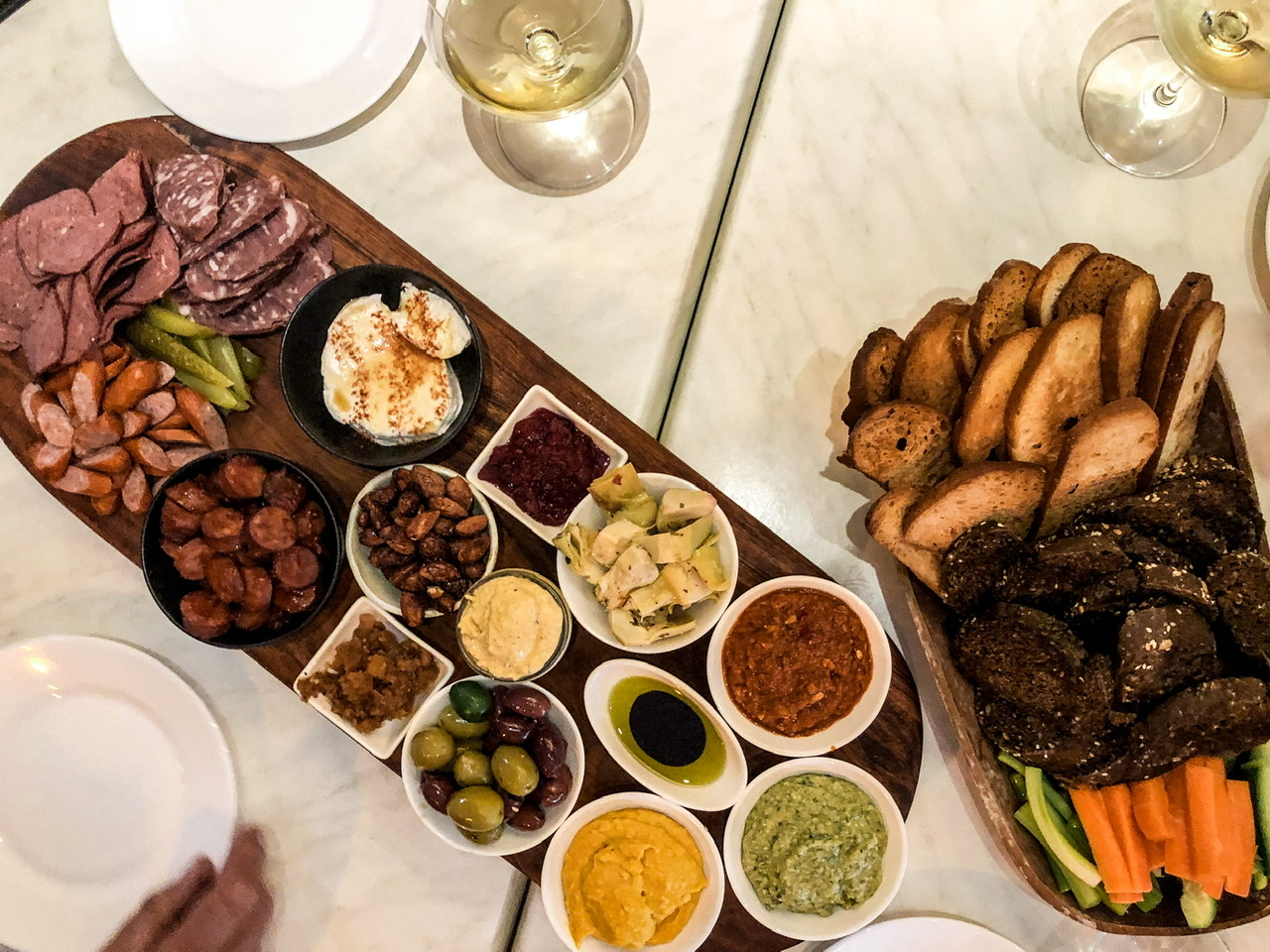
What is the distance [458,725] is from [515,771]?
130 mm

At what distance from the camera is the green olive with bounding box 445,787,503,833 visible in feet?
4.95

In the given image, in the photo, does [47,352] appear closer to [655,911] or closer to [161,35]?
[161,35]

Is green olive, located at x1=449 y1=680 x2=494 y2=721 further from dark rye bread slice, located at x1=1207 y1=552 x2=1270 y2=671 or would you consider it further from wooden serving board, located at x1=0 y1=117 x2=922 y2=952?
dark rye bread slice, located at x1=1207 y1=552 x2=1270 y2=671

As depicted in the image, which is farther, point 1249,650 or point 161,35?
point 161,35

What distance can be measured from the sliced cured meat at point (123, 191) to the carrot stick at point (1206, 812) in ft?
6.50

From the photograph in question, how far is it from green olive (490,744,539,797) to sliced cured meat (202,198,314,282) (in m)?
0.95

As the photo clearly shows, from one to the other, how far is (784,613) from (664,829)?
1.42 ft

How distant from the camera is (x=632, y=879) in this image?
4.91 ft

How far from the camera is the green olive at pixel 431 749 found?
1531 mm

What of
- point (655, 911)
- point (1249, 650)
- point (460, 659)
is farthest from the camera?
point (460, 659)

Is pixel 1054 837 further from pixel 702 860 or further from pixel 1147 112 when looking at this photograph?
pixel 1147 112

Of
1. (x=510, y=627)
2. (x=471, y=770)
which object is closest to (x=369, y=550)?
(x=510, y=627)

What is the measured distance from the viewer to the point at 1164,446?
138cm

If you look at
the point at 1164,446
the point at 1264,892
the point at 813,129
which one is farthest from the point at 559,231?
the point at 1264,892
